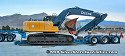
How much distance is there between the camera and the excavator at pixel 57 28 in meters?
32.4

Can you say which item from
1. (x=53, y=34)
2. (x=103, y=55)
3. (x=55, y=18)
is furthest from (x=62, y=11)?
(x=103, y=55)

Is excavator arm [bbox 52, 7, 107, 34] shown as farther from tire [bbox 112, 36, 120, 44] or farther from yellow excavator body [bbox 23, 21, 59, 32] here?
tire [bbox 112, 36, 120, 44]

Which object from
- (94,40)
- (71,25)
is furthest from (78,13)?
(94,40)

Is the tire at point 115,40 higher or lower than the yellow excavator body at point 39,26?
lower

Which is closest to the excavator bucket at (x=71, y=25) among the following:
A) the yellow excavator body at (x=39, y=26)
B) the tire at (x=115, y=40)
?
the yellow excavator body at (x=39, y=26)

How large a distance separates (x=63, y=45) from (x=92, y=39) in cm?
358

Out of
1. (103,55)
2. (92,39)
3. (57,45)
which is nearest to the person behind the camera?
(103,55)

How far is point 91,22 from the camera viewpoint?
118 ft

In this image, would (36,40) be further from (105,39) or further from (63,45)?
(105,39)

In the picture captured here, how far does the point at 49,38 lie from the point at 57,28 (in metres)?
1.50

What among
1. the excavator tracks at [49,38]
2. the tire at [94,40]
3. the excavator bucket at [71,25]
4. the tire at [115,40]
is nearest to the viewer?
the excavator tracks at [49,38]

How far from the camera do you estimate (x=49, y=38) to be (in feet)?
107

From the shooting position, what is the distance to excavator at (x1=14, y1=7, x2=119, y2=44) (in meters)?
32.4

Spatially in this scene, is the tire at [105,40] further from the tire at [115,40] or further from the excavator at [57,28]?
the tire at [115,40]
